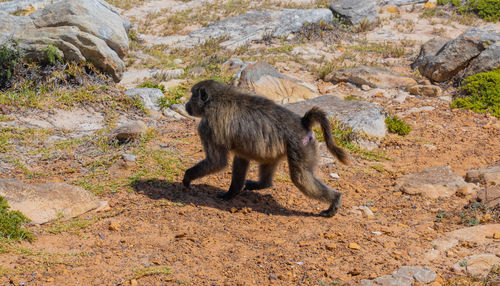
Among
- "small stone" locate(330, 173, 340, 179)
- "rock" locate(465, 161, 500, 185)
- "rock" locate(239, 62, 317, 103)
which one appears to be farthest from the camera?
"rock" locate(239, 62, 317, 103)

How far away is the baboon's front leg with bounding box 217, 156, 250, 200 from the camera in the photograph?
6277mm

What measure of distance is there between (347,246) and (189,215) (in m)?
1.95

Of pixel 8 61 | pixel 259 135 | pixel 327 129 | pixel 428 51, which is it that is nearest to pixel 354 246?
pixel 327 129

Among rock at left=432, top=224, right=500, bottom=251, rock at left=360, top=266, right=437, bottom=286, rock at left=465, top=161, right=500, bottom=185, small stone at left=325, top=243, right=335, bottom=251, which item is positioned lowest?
rock at left=465, top=161, right=500, bottom=185

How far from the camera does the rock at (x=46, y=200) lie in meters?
5.25

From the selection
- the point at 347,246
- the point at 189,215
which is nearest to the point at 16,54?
the point at 189,215

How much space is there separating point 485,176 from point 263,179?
3.37 meters

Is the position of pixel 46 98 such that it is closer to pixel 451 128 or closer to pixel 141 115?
pixel 141 115

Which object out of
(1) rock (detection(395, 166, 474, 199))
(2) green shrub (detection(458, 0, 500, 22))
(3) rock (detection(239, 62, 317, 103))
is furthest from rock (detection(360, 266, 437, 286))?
(2) green shrub (detection(458, 0, 500, 22))

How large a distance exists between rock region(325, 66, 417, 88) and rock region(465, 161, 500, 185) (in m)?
4.94

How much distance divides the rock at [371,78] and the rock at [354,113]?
2.29 m

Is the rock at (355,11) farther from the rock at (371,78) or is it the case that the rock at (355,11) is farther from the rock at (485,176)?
the rock at (485,176)

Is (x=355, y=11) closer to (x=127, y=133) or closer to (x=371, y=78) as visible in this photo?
(x=371, y=78)

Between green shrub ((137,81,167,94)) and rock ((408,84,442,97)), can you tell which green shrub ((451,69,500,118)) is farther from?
green shrub ((137,81,167,94))
